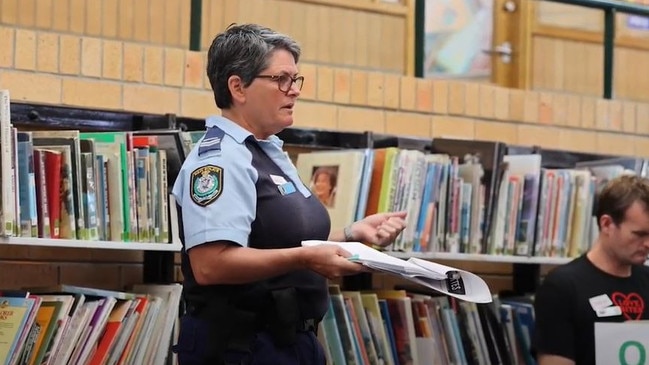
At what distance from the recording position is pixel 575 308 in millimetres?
3941

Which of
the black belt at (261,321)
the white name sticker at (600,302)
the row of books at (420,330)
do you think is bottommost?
the row of books at (420,330)

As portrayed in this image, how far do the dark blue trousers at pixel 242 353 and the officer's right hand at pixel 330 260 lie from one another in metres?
0.27

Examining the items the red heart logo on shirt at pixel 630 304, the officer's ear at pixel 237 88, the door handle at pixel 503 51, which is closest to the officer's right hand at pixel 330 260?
the officer's ear at pixel 237 88

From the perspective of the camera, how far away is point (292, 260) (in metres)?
2.65

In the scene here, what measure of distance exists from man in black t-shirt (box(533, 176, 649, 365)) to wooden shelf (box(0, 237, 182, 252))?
1.14 m

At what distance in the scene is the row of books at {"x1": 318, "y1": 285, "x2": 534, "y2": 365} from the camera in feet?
13.2

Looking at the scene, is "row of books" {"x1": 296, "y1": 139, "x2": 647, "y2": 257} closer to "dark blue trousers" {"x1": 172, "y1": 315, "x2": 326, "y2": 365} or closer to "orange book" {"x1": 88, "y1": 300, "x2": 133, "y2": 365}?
"orange book" {"x1": 88, "y1": 300, "x2": 133, "y2": 365}

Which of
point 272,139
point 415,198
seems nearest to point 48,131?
point 272,139

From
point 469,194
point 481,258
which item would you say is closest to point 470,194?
point 469,194

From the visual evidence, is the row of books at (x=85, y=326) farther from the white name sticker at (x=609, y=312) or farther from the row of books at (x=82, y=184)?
the white name sticker at (x=609, y=312)

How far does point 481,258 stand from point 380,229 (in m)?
1.50

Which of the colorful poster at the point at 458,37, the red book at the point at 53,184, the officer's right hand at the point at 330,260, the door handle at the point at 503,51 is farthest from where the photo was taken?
the door handle at the point at 503,51

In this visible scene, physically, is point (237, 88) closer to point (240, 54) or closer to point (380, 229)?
point (240, 54)

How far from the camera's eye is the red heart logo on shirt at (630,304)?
3990 mm
